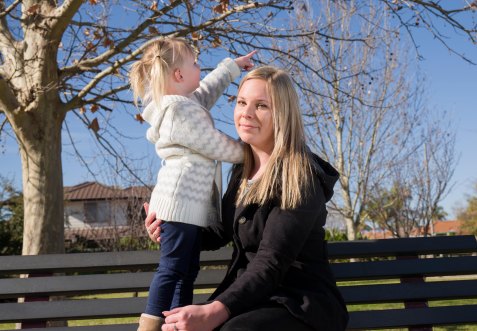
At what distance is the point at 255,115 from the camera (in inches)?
97.9

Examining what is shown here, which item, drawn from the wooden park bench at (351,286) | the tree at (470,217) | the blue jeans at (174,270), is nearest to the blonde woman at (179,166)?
the blue jeans at (174,270)

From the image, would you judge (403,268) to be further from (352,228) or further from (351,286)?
(352,228)

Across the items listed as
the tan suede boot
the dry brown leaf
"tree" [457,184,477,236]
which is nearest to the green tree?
the dry brown leaf

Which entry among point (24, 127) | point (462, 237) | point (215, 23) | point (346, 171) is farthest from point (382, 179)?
point (462, 237)

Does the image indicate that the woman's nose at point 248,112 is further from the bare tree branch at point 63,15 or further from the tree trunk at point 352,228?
the tree trunk at point 352,228

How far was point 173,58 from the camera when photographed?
2.69 m

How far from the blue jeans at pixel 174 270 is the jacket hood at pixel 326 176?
0.62 m

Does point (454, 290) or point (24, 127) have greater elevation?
point (24, 127)

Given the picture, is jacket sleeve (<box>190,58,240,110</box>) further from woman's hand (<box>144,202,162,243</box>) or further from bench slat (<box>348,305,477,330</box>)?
bench slat (<box>348,305,477,330</box>)

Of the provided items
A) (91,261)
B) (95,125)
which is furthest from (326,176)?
(95,125)

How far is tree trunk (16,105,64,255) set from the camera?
6.05 m

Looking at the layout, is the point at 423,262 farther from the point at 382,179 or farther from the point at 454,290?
the point at 382,179

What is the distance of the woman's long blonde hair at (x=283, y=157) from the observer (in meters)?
2.28

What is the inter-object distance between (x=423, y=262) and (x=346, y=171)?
17.0 metres
